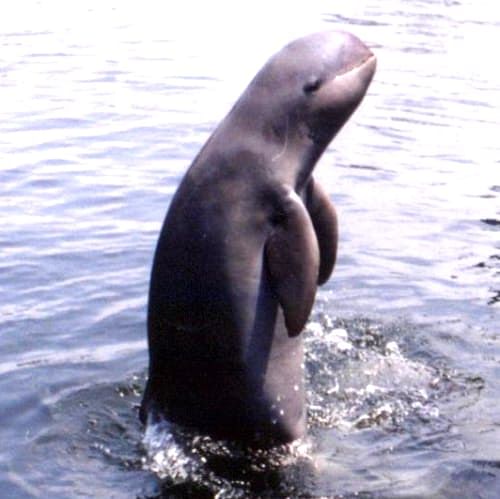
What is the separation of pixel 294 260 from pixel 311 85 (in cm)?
123

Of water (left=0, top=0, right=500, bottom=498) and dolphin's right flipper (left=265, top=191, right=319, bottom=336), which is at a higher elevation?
dolphin's right flipper (left=265, top=191, right=319, bottom=336)

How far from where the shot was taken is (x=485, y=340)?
33.2 ft

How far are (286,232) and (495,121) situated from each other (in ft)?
40.2

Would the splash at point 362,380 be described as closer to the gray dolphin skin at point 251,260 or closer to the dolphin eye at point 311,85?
the gray dolphin skin at point 251,260

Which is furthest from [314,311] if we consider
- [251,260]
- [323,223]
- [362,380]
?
[251,260]

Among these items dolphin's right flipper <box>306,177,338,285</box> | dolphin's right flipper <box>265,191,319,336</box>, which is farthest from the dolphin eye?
dolphin's right flipper <box>265,191,319,336</box>

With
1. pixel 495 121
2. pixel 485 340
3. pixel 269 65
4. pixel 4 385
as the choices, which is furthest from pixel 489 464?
pixel 495 121

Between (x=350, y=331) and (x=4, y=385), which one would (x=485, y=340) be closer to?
(x=350, y=331)

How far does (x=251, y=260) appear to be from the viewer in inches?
311

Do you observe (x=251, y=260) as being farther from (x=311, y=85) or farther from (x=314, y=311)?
(x=314, y=311)

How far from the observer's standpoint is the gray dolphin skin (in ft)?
25.7

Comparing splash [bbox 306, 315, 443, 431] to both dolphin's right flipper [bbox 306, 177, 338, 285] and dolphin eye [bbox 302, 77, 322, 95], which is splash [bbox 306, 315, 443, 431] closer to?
dolphin's right flipper [bbox 306, 177, 338, 285]

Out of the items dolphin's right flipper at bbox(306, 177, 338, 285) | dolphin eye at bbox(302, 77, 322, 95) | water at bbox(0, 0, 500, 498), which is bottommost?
water at bbox(0, 0, 500, 498)

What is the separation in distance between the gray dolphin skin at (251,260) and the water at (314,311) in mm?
302
